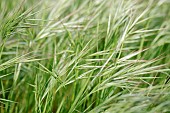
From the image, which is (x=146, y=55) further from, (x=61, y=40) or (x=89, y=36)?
(x=61, y=40)

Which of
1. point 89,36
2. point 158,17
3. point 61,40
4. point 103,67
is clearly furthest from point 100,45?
point 158,17

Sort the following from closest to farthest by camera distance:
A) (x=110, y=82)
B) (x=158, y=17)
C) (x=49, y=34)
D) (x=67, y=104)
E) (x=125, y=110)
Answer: (x=125, y=110), (x=110, y=82), (x=67, y=104), (x=49, y=34), (x=158, y=17)

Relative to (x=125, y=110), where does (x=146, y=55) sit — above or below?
above

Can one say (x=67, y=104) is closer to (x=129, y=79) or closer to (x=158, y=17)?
(x=129, y=79)

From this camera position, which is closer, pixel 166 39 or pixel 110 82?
pixel 110 82

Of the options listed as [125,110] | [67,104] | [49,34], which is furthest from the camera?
[49,34]

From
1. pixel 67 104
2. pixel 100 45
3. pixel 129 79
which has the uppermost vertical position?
pixel 100 45

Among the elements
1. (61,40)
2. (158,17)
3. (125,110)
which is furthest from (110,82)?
(158,17)
